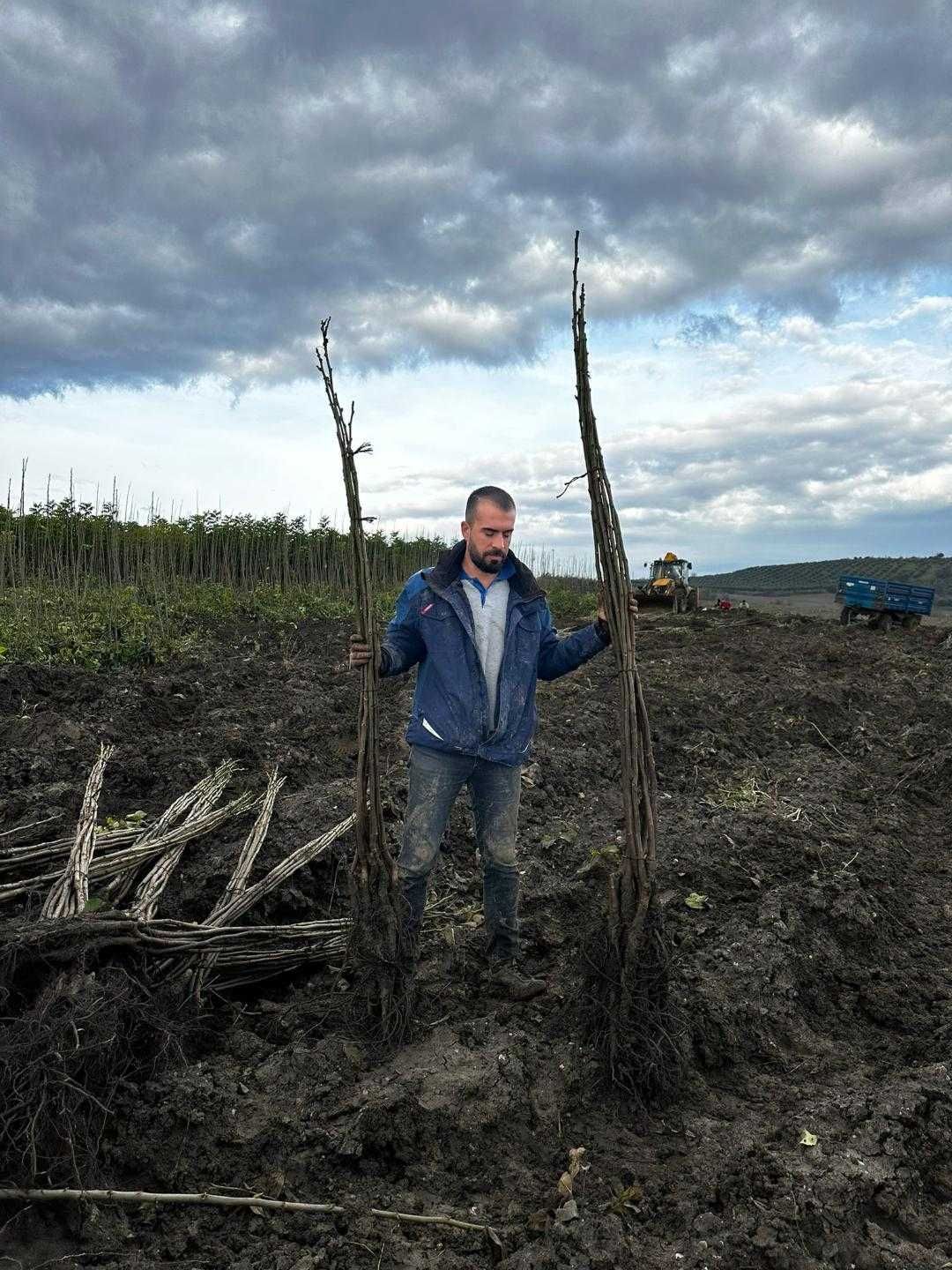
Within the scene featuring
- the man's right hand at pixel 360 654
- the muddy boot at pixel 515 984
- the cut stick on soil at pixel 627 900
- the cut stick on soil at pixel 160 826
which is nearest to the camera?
the cut stick on soil at pixel 627 900

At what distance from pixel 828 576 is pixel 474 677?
5521cm

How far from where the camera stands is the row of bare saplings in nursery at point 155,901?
308 centimetres

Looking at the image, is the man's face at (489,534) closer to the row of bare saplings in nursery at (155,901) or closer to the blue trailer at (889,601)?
the row of bare saplings in nursery at (155,901)

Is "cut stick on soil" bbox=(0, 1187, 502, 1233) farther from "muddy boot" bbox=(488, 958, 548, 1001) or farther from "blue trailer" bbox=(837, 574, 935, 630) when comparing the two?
"blue trailer" bbox=(837, 574, 935, 630)

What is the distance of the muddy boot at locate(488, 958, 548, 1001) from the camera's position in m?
3.24

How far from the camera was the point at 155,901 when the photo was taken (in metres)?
3.44

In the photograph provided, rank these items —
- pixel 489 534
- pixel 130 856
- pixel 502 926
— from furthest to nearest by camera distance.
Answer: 1. pixel 130 856
2. pixel 502 926
3. pixel 489 534

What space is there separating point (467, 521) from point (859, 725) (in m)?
6.45

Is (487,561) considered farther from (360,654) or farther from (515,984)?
(515,984)

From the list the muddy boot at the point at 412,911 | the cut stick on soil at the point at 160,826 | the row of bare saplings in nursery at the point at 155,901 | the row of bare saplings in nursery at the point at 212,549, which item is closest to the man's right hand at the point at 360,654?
→ the muddy boot at the point at 412,911

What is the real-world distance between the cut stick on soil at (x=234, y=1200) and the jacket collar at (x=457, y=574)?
1.84 metres

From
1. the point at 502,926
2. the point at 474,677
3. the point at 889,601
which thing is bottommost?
the point at 502,926

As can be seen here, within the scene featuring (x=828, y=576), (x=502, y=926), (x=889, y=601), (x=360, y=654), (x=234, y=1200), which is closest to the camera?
(x=234, y=1200)

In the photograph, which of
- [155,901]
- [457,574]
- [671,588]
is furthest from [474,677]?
[671,588]
